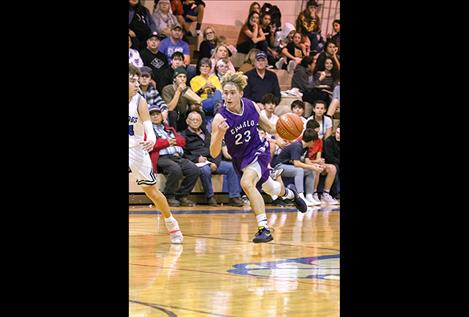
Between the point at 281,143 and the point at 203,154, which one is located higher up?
the point at 281,143

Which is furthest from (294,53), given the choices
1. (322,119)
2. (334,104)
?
(322,119)

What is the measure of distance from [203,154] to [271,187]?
→ 4.62 metres

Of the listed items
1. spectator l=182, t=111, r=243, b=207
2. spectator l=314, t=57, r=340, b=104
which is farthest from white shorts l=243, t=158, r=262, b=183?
spectator l=314, t=57, r=340, b=104

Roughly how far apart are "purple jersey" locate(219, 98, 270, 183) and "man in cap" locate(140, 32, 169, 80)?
5015 mm

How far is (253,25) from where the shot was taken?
1616 centimetres

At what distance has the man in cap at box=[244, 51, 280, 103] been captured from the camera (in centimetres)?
1513

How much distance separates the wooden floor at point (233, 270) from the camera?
5.02 metres

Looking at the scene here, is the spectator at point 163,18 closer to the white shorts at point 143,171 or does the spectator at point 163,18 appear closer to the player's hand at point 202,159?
the player's hand at point 202,159

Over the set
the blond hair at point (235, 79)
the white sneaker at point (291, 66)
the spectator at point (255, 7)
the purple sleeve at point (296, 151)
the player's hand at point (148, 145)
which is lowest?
the purple sleeve at point (296, 151)

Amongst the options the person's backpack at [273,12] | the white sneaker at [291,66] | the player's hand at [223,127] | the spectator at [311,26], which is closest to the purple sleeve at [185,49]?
the person's backpack at [273,12]

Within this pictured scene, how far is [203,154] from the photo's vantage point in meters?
14.1

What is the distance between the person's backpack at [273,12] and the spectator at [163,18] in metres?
2.18

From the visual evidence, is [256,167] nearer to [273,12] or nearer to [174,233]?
[174,233]
